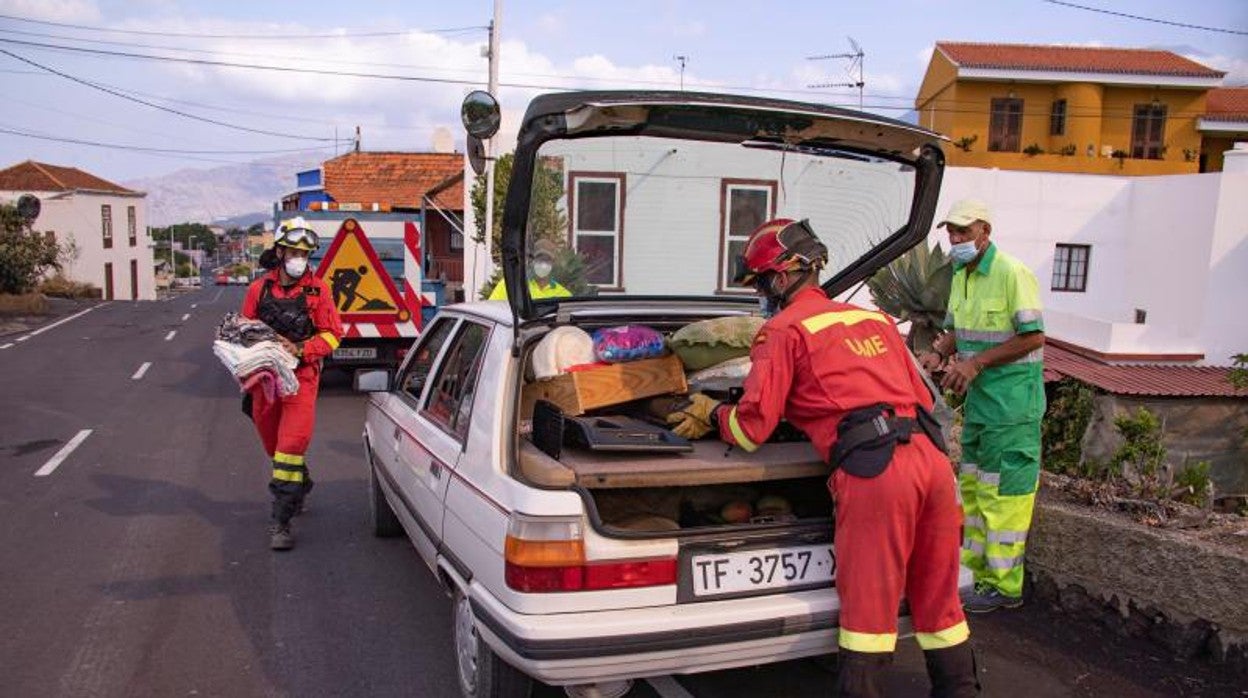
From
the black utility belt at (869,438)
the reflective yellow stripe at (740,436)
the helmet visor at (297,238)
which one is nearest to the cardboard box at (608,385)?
the reflective yellow stripe at (740,436)

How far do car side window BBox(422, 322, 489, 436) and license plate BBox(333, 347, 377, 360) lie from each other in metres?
7.15

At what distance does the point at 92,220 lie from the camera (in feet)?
190

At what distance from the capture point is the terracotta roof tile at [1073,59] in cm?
3112

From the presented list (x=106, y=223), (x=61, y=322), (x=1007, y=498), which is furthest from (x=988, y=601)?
(x=106, y=223)

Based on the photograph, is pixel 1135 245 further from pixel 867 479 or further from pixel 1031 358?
pixel 867 479

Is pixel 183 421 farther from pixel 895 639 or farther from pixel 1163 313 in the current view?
pixel 1163 313

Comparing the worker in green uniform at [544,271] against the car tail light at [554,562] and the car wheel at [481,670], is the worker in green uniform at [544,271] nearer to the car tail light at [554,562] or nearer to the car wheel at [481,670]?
the car tail light at [554,562]

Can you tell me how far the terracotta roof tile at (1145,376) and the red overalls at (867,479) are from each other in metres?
9.28

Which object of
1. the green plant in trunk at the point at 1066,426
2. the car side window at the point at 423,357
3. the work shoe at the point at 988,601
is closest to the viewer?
the work shoe at the point at 988,601

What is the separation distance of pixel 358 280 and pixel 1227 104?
34.6 meters

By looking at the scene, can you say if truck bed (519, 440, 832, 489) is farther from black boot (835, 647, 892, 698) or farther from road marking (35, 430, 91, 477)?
road marking (35, 430, 91, 477)

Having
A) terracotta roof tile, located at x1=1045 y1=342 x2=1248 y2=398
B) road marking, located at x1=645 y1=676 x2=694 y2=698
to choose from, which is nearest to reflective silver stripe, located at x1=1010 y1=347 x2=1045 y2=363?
road marking, located at x1=645 y1=676 x2=694 y2=698

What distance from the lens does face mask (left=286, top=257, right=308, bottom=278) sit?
18.7 feet

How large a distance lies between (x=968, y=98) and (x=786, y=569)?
105ft
